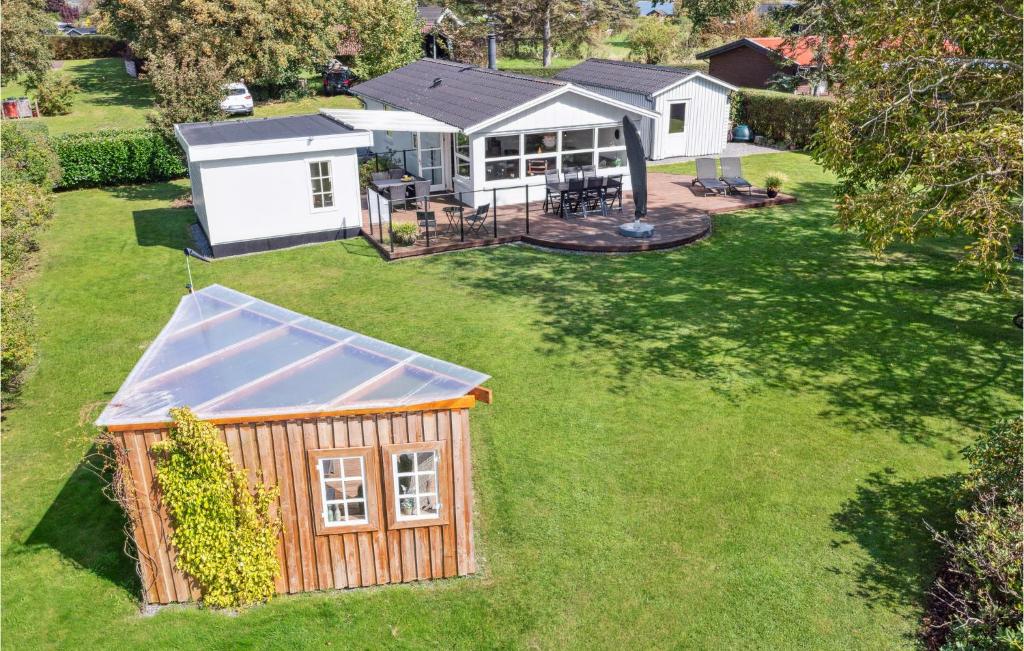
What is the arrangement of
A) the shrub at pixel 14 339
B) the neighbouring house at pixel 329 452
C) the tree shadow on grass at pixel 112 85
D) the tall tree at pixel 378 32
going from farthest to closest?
the tree shadow on grass at pixel 112 85 < the tall tree at pixel 378 32 < the shrub at pixel 14 339 < the neighbouring house at pixel 329 452

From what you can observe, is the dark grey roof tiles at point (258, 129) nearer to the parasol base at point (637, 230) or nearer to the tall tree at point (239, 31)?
the parasol base at point (637, 230)

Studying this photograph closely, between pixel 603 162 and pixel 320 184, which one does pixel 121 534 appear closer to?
pixel 320 184

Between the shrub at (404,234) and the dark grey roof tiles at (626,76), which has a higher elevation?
the dark grey roof tiles at (626,76)

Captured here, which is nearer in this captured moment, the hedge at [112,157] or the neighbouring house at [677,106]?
the hedge at [112,157]

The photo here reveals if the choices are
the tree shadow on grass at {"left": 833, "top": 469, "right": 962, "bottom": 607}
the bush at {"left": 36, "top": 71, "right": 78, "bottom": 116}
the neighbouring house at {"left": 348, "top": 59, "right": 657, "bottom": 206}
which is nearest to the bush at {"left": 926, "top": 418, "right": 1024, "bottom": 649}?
the tree shadow on grass at {"left": 833, "top": 469, "right": 962, "bottom": 607}

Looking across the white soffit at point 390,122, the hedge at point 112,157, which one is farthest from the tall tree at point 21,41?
the white soffit at point 390,122

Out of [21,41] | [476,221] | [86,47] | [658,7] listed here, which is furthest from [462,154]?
[658,7]

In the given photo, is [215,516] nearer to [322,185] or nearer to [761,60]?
[322,185]

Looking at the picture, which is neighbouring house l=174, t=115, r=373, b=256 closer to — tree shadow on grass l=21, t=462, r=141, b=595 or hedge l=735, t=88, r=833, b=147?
tree shadow on grass l=21, t=462, r=141, b=595
